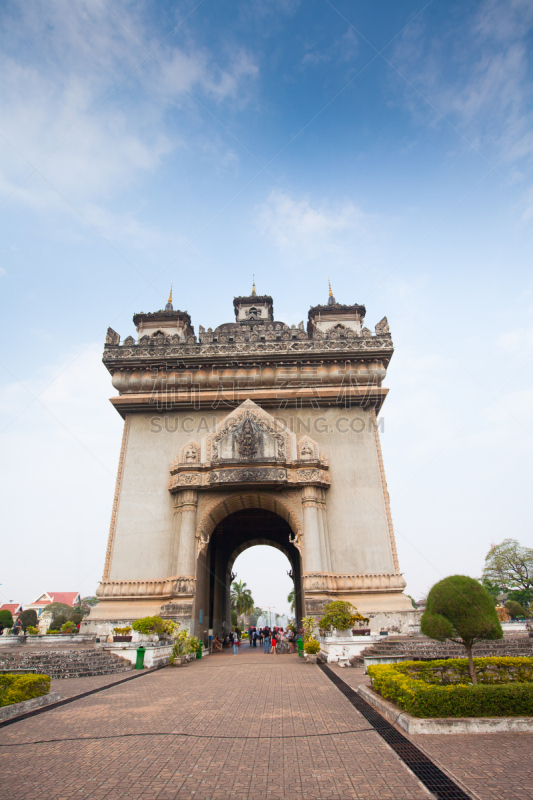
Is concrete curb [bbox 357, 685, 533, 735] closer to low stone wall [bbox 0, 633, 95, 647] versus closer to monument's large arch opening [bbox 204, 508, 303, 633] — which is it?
low stone wall [bbox 0, 633, 95, 647]

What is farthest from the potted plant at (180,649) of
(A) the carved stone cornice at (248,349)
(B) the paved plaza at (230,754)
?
(A) the carved stone cornice at (248,349)

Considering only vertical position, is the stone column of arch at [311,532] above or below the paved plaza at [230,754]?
above

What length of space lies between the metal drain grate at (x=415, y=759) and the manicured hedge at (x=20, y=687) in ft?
20.7

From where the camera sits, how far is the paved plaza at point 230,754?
190 inches

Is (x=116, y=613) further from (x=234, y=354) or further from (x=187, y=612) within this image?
(x=234, y=354)

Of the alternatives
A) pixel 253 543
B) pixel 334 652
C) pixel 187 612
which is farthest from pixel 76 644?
pixel 253 543

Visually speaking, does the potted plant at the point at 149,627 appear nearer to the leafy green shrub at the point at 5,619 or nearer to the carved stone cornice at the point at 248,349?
the carved stone cornice at the point at 248,349

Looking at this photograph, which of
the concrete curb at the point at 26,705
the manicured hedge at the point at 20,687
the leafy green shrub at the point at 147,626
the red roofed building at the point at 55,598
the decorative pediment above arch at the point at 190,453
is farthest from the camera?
the red roofed building at the point at 55,598

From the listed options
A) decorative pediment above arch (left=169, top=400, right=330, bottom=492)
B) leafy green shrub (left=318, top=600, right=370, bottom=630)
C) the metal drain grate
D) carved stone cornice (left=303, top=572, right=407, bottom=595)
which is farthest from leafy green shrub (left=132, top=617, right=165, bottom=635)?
the metal drain grate

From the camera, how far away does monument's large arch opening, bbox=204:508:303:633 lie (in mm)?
27719

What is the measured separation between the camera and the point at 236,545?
3256cm

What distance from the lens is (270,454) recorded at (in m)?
22.6

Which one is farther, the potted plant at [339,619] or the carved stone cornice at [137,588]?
the carved stone cornice at [137,588]

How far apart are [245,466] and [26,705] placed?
47.0 feet
